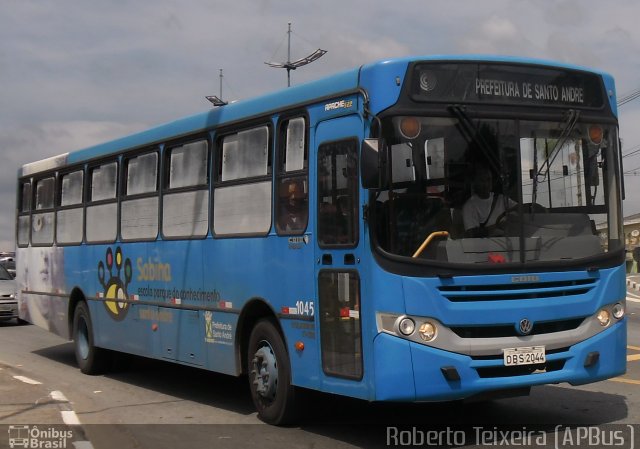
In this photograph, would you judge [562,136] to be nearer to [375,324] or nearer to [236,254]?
[375,324]

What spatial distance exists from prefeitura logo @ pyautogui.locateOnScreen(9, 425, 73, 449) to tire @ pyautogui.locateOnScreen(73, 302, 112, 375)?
13.4 feet

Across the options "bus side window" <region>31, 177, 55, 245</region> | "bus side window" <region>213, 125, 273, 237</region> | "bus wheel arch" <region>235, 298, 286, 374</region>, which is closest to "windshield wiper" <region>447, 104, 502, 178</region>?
"bus side window" <region>213, 125, 273, 237</region>

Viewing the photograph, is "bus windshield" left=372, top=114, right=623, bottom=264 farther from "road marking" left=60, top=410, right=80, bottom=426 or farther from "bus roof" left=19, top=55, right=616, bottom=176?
"road marking" left=60, top=410, right=80, bottom=426

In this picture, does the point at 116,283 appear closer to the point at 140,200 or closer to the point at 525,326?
the point at 140,200

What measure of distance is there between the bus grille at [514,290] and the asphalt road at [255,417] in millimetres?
1245

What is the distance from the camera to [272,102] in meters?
8.45

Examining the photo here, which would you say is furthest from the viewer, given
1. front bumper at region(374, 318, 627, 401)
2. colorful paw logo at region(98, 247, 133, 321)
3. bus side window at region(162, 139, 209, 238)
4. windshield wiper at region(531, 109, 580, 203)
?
colorful paw logo at region(98, 247, 133, 321)

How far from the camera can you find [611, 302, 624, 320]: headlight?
745 cm

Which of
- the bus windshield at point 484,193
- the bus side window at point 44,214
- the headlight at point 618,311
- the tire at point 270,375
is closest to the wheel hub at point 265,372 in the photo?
the tire at point 270,375

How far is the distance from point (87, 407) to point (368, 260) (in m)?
4.54

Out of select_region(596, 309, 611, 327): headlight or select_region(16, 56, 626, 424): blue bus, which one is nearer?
select_region(16, 56, 626, 424): blue bus

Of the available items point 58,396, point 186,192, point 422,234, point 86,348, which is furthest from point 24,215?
point 422,234

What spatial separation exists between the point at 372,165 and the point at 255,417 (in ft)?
11.3

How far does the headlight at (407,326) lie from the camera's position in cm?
663
